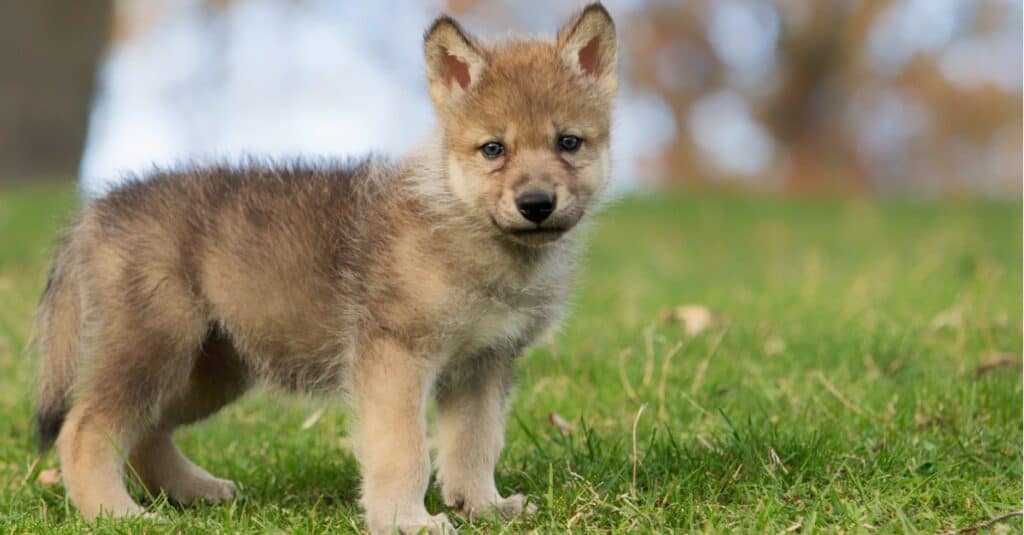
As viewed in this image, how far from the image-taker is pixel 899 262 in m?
10.8

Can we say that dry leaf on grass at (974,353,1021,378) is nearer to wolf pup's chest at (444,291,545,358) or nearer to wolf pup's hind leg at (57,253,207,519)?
wolf pup's chest at (444,291,545,358)

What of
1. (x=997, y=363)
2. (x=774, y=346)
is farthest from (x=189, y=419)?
(x=997, y=363)

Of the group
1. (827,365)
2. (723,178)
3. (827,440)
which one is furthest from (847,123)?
(827,440)

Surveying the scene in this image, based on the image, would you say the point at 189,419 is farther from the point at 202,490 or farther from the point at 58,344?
the point at 58,344

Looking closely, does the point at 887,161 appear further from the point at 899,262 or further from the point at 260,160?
the point at 260,160

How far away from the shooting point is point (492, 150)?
3951 millimetres

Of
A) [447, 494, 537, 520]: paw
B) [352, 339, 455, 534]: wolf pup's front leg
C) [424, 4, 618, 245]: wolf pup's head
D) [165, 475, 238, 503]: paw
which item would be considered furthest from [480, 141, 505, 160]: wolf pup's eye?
[165, 475, 238, 503]: paw

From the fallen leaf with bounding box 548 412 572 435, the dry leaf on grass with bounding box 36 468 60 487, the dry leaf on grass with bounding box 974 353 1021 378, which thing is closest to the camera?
the dry leaf on grass with bounding box 36 468 60 487

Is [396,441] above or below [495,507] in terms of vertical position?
above

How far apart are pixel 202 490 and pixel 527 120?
72.5 inches

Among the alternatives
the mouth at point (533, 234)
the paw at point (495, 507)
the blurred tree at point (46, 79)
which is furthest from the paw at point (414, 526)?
the blurred tree at point (46, 79)

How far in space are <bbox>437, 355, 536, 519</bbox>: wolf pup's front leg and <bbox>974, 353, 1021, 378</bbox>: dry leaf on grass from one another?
2337 mm

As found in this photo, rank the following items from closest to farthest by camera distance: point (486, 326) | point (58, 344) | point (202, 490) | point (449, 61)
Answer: point (486, 326) < point (449, 61) < point (202, 490) < point (58, 344)

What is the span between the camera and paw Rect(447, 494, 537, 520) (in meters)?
3.96
